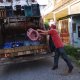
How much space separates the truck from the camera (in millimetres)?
11891

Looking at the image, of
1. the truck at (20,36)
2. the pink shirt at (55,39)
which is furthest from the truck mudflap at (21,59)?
the pink shirt at (55,39)

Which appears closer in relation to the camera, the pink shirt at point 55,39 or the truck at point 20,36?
the pink shirt at point 55,39

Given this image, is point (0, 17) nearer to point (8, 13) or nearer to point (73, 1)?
point (8, 13)

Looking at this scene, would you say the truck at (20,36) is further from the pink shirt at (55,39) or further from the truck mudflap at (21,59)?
the pink shirt at (55,39)

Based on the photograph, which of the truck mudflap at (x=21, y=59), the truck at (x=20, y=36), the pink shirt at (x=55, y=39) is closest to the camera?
the pink shirt at (x=55, y=39)

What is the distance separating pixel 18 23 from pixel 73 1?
895cm

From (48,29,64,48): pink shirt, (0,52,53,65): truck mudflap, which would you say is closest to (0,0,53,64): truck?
(0,52,53,65): truck mudflap

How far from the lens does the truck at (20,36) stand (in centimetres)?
1189

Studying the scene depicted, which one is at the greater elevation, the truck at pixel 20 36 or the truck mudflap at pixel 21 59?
the truck at pixel 20 36

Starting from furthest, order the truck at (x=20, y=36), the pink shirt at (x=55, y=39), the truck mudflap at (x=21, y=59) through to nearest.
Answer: the truck at (x=20, y=36) → the truck mudflap at (x=21, y=59) → the pink shirt at (x=55, y=39)

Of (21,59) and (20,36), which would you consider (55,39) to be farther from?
(20,36)

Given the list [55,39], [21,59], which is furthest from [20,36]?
[55,39]

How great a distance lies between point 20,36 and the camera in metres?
13.3

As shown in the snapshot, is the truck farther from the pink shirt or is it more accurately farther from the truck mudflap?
the pink shirt
